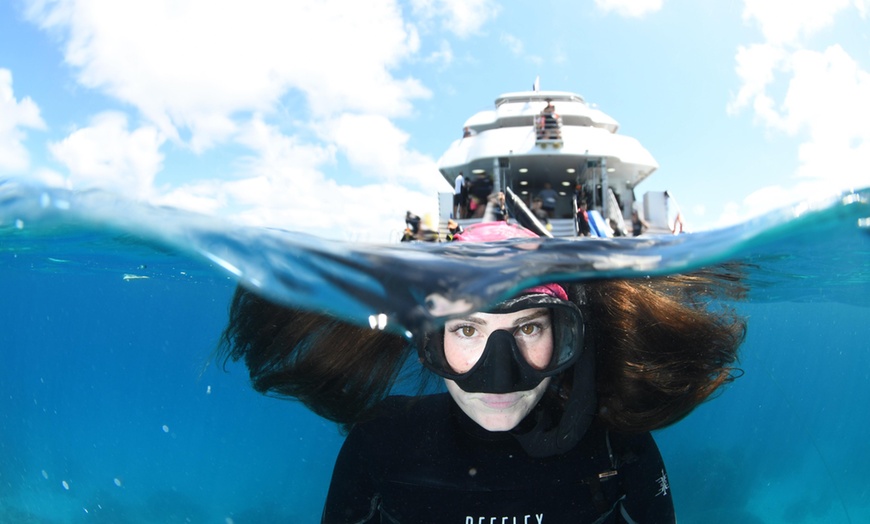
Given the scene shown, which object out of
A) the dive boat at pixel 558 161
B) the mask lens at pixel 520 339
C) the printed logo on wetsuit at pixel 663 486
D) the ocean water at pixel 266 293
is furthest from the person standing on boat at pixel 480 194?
the mask lens at pixel 520 339

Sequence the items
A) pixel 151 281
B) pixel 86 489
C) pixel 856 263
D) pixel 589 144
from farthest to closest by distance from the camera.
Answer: pixel 589 144
pixel 86 489
pixel 151 281
pixel 856 263

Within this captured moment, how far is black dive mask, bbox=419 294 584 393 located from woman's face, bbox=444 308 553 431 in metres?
0.05

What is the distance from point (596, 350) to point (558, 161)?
23320mm

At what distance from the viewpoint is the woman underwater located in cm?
276

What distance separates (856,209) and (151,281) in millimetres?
12383

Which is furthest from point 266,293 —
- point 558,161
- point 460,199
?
point 558,161

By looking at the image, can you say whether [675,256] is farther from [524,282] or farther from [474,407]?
[474,407]

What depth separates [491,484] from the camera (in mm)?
2980

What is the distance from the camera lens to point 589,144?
83.7 feet

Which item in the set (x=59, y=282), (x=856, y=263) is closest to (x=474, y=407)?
(x=856, y=263)

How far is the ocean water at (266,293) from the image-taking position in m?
3.29

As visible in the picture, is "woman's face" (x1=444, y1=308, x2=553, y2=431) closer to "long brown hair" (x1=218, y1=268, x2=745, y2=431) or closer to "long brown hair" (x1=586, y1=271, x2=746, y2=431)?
"long brown hair" (x1=586, y1=271, x2=746, y2=431)

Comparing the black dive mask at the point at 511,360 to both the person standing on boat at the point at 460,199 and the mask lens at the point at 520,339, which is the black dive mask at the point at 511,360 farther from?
the person standing on boat at the point at 460,199

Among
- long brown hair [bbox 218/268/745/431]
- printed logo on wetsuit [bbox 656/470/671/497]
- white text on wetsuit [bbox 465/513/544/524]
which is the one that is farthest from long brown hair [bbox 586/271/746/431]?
white text on wetsuit [bbox 465/513/544/524]
